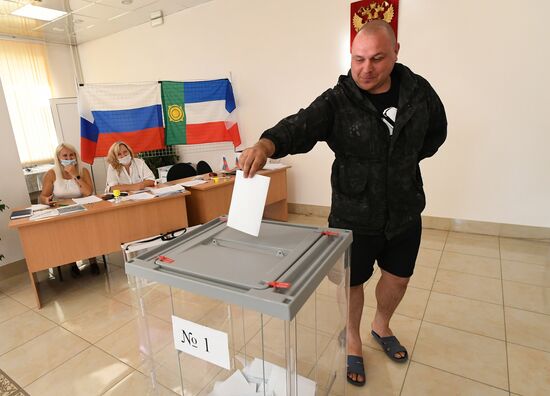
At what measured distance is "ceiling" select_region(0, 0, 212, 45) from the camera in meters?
4.18

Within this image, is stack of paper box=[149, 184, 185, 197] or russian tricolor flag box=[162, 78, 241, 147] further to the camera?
A: russian tricolor flag box=[162, 78, 241, 147]

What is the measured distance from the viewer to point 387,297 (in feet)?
5.10

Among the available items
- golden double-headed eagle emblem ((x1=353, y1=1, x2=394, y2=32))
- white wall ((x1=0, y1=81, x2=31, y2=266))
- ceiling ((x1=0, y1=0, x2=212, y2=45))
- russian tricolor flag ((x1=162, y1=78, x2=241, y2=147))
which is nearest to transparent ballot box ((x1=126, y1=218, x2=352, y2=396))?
white wall ((x1=0, y1=81, x2=31, y2=266))

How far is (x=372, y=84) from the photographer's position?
1.16m

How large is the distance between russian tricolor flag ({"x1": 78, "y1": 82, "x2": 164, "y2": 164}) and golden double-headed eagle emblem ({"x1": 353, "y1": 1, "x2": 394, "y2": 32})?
2415 millimetres

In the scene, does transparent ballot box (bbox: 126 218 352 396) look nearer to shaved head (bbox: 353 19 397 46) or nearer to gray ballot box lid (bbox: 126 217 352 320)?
gray ballot box lid (bbox: 126 217 352 320)

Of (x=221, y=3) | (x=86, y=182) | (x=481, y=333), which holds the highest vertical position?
(x=221, y=3)

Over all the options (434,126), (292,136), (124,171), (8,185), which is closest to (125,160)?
(124,171)

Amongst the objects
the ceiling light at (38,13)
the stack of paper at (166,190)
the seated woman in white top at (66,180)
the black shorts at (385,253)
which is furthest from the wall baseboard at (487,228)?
the ceiling light at (38,13)

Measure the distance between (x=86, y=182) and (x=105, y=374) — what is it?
6.17ft

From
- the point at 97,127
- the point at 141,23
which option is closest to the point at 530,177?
the point at 97,127

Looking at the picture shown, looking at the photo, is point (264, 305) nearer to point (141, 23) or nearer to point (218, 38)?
point (218, 38)

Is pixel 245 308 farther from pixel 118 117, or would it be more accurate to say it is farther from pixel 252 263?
pixel 118 117

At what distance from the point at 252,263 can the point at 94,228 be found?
2.05 meters
